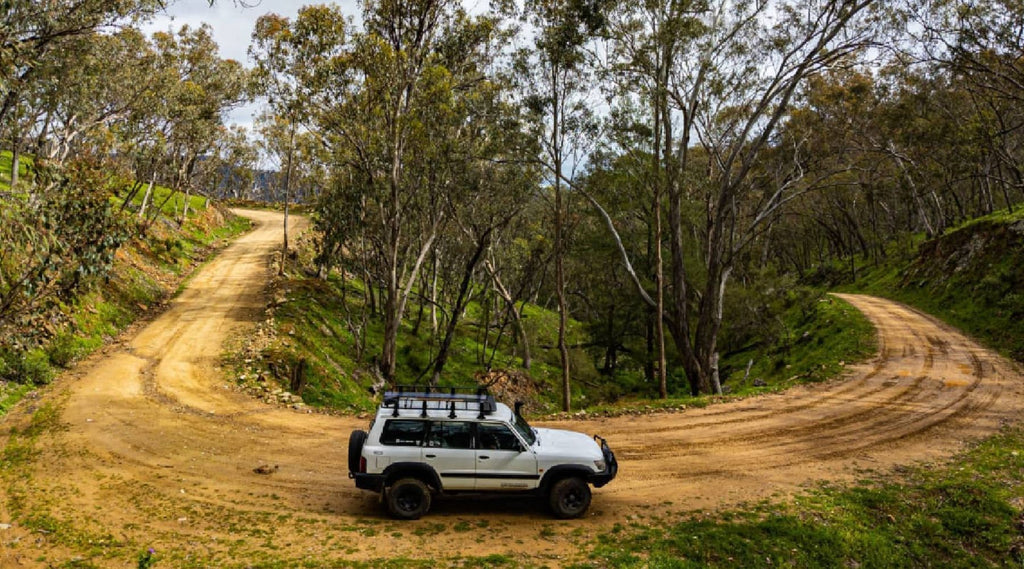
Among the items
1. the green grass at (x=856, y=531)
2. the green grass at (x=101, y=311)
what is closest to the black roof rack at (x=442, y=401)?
the green grass at (x=856, y=531)

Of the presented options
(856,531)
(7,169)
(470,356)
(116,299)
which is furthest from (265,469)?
(7,169)

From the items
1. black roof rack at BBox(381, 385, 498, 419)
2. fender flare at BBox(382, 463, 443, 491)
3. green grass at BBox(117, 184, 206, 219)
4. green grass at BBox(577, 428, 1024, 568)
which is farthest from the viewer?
green grass at BBox(117, 184, 206, 219)

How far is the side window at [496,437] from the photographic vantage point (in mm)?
9734

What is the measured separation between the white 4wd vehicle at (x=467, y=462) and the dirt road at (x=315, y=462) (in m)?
0.46

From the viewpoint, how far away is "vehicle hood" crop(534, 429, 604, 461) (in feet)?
32.0

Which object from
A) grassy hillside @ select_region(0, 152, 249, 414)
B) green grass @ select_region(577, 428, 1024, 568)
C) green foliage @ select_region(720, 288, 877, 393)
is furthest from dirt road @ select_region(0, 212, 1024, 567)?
green foliage @ select_region(720, 288, 877, 393)

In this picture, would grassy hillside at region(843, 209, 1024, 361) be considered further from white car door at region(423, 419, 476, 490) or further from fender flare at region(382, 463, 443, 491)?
fender flare at region(382, 463, 443, 491)

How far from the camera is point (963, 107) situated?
39625 millimetres

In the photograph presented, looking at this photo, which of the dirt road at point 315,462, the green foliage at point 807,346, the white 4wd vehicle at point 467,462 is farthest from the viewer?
the green foliage at point 807,346

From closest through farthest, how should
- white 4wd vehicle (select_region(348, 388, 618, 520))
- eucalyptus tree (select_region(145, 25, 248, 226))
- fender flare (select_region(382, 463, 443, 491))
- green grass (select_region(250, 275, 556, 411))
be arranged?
1. fender flare (select_region(382, 463, 443, 491))
2. white 4wd vehicle (select_region(348, 388, 618, 520))
3. green grass (select_region(250, 275, 556, 411))
4. eucalyptus tree (select_region(145, 25, 248, 226))

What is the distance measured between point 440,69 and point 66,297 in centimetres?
1425

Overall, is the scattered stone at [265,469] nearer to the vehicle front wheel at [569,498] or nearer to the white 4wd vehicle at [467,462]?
the white 4wd vehicle at [467,462]

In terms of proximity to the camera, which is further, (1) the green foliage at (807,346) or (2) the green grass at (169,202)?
(2) the green grass at (169,202)

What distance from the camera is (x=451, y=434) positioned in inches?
384
